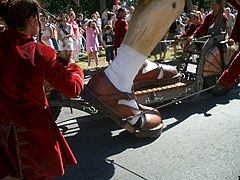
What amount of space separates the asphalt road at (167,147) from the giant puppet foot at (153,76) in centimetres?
49

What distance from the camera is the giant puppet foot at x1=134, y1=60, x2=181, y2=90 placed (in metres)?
4.94

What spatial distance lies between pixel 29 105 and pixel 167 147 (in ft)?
7.51

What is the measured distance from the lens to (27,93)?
2.00 meters

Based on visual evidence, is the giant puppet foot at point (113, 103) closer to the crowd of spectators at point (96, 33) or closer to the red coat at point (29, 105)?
the red coat at point (29, 105)

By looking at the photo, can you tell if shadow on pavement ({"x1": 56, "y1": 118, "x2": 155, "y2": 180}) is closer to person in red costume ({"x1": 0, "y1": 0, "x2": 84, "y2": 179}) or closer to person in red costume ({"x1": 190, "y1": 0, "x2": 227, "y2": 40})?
person in red costume ({"x1": 0, "y1": 0, "x2": 84, "y2": 179})

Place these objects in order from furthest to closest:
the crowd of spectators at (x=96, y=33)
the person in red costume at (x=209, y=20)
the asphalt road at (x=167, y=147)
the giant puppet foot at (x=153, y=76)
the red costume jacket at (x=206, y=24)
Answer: the crowd of spectators at (x=96, y=33), the red costume jacket at (x=206, y=24), the person in red costume at (x=209, y=20), the giant puppet foot at (x=153, y=76), the asphalt road at (x=167, y=147)

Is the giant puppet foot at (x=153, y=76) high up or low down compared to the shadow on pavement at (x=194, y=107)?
Answer: up

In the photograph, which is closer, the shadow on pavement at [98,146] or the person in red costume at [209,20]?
the shadow on pavement at [98,146]

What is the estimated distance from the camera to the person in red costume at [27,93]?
76.1 inches

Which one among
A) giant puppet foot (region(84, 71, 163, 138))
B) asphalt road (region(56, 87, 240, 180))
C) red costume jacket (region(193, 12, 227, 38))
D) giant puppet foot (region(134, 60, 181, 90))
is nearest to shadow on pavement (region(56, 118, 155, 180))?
asphalt road (region(56, 87, 240, 180))

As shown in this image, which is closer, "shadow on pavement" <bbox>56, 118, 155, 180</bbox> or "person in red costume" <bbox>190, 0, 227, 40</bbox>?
"shadow on pavement" <bbox>56, 118, 155, 180</bbox>

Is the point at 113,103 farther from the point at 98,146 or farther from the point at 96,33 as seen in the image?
the point at 96,33

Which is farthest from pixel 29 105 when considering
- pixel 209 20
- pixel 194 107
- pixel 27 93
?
pixel 209 20

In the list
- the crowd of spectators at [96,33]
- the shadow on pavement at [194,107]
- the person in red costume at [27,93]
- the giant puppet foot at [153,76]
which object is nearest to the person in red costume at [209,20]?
the crowd of spectators at [96,33]
